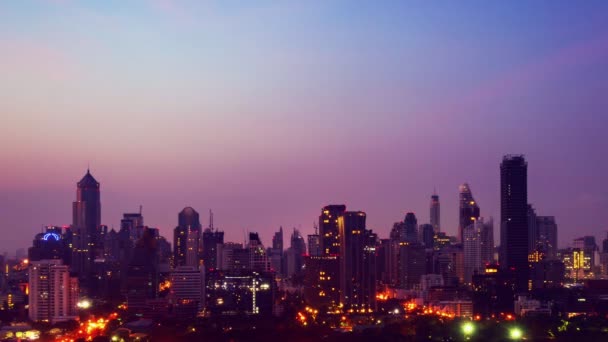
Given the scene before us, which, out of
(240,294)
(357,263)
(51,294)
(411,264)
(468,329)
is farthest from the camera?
(411,264)

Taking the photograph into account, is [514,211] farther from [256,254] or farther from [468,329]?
[468,329]

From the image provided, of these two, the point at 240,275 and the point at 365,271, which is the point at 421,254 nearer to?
the point at 365,271

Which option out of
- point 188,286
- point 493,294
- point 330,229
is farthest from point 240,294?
point 493,294

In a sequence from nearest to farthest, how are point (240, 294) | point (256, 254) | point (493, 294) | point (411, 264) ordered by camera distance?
point (240, 294), point (493, 294), point (256, 254), point (411, 264)

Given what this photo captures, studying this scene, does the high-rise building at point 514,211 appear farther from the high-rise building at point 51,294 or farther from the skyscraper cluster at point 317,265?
the high-rise building at point 51,294

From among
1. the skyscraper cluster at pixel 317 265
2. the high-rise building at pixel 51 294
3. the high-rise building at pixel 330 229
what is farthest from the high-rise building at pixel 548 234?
the high-rise building at pixel 51 294

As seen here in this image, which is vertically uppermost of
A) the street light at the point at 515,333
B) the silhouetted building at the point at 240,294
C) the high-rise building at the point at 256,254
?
the high-rise building at the point at 256,254
